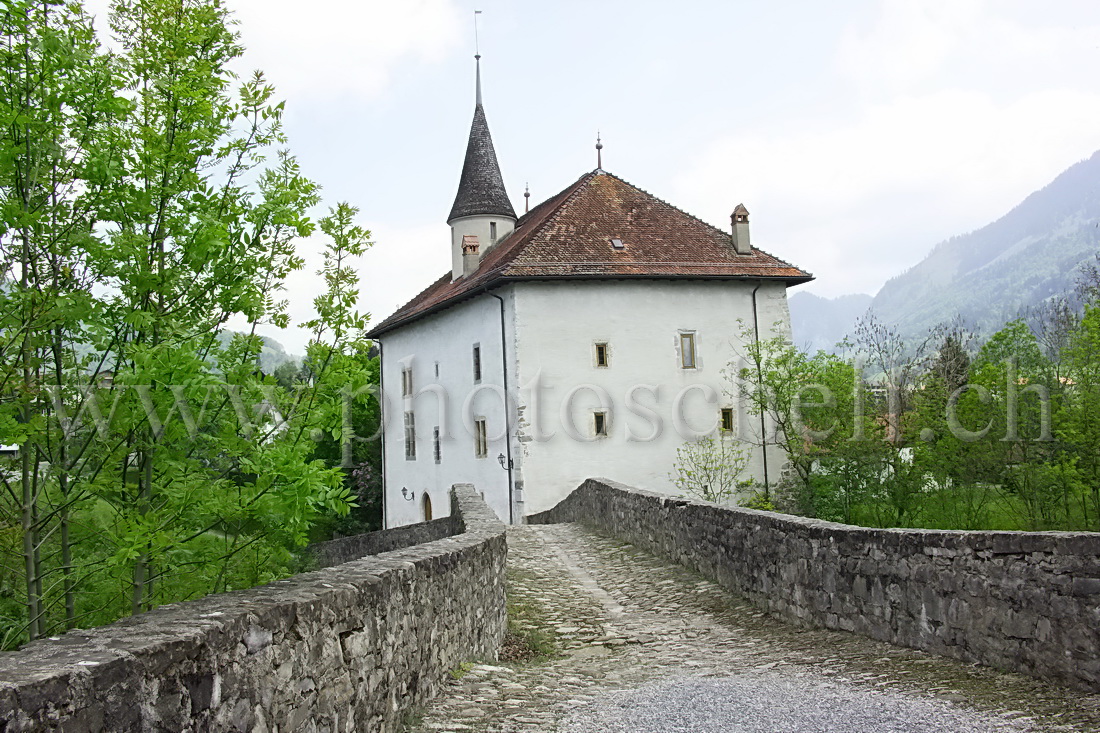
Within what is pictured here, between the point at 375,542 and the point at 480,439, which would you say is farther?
the point at 480,439

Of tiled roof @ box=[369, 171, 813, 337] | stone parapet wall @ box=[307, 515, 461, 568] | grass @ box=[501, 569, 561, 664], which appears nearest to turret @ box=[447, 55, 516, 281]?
tiled roof @ box=[369, 171, 813, 337]

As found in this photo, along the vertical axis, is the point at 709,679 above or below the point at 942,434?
below

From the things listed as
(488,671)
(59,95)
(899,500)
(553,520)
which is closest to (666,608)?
(488,671)

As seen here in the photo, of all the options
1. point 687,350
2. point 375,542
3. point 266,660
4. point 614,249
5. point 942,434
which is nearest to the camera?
point 266,660

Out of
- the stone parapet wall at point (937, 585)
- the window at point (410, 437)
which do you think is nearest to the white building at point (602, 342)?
the window at point (410, 437)

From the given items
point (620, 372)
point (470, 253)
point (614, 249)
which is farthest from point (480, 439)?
point (614, 249)

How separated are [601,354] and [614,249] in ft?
9.52

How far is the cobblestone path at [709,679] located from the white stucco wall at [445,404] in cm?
1535

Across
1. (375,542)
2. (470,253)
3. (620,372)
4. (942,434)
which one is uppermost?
(470,253)

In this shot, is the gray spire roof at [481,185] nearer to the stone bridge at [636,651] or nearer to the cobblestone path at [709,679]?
the cobblestone path at [709,679]

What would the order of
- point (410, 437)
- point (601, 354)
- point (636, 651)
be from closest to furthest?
point (636, 651) → point (601, 354) → point (410, 437)

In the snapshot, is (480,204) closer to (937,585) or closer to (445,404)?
(445,404)

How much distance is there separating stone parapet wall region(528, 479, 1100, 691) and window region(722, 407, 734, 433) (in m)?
15.9

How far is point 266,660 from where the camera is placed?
3664mm
